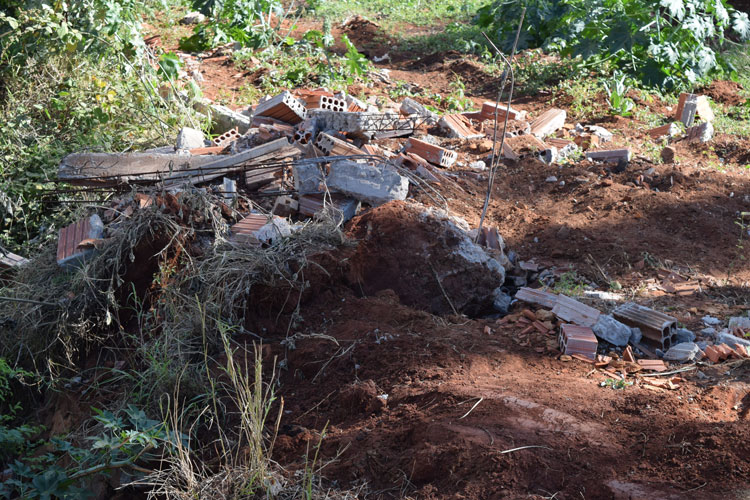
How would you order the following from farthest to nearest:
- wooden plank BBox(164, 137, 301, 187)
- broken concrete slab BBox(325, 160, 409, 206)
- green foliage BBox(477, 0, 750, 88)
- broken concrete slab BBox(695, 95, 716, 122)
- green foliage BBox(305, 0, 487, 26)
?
green foliage BBox(305, 0, 487, 26), green foliage BBox(477, 0, 750, 88), broken concrete slab BBox(695, 95, 716, 122), wooden plank BBox(164, 137, 301, 187), broken concrete slab BBox(325, 160, 409, 206)

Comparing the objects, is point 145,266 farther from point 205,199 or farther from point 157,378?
point 157,378

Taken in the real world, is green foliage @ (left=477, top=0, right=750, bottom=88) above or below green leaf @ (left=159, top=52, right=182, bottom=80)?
above

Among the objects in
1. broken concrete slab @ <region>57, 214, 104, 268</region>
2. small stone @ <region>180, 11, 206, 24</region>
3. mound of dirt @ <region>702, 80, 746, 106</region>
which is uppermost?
small stone @ <region>180, 11, 206, 24</region>

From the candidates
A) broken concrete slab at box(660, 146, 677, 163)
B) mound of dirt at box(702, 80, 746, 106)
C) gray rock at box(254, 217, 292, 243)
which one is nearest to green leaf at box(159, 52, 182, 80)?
gray rock at box(254, 217, 292, 243)

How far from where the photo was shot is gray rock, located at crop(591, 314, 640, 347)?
347 centimetres

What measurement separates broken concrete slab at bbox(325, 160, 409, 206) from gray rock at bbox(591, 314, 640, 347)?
176 cm

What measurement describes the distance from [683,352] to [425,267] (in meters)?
1.49

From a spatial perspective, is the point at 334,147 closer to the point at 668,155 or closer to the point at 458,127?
the point at 458,127

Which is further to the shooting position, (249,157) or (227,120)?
(227,120)

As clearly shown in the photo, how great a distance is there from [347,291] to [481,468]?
1.68 metres

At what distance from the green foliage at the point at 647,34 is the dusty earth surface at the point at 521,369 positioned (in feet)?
8.83

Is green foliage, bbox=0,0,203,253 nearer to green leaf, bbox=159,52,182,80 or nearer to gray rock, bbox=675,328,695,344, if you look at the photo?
green leaf, bbox=159,52,182,80

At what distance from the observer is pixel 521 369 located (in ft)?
10.6

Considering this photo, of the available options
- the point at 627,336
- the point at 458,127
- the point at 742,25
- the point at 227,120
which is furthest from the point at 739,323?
the point at 742,25
